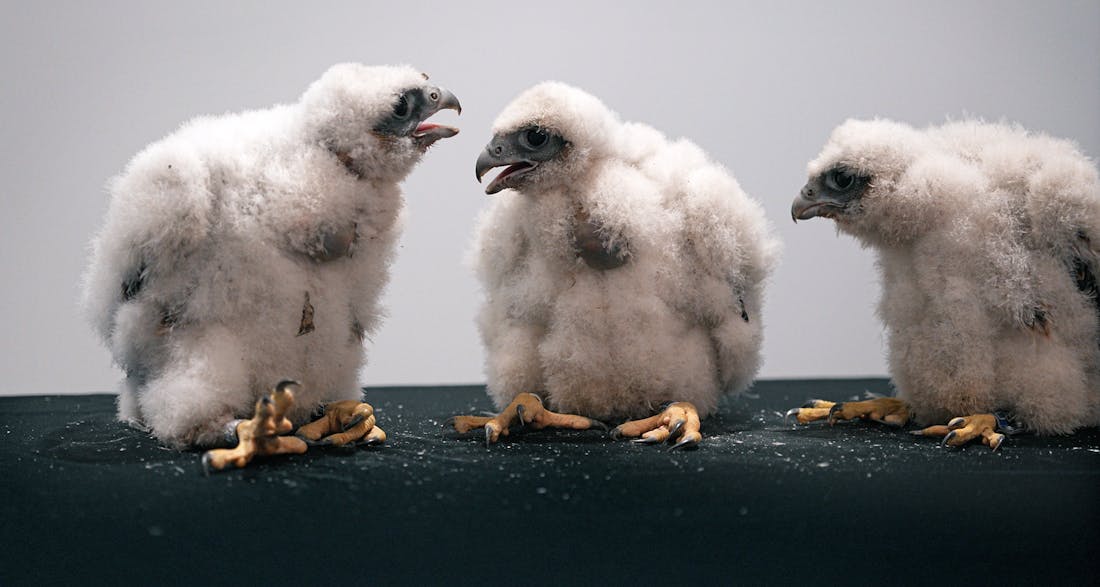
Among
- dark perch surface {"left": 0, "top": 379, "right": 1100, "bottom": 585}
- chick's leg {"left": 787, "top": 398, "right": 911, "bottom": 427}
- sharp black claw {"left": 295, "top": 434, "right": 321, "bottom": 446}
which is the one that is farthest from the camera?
chick's leg {"left": 787, "top": 398, "right": 911, "bottom": 427}

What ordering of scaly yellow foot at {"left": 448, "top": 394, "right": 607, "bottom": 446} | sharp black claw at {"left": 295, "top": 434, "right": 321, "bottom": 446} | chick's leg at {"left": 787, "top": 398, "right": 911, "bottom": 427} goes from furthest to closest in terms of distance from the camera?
chick's leg at {"left": 787, "top": 398, "right": 911, "bottom": 427} < scaly yellow foot at {"left": 448, "top": 394, "right": 607, "bottom": 446} < sharp black claw at {"left": 295, "top": 434, "right": 321, "bottom": 446}

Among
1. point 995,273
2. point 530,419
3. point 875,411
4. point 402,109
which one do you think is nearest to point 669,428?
point 530,419

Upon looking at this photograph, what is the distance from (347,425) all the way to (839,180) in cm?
141

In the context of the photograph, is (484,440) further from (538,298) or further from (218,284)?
(218,284)

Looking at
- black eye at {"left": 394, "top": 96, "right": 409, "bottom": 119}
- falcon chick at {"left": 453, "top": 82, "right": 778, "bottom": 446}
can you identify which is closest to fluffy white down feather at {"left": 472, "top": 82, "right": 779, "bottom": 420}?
falcon chick at {"left": 453, "top": 82, "right": 778, "bottom": 446}

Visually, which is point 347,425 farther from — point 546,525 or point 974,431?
point 974,431

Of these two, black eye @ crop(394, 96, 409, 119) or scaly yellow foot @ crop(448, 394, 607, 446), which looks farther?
scaly yellow foot @ crop(448, 394, 607, 446)

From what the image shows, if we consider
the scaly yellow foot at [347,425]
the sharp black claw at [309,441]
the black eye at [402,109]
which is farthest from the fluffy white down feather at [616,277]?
the sharp black claw at [309,441]

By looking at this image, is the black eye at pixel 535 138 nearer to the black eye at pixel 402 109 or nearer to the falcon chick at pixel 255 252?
the falcon chick at pixel 255 252

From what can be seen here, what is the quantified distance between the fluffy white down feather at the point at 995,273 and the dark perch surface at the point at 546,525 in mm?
349

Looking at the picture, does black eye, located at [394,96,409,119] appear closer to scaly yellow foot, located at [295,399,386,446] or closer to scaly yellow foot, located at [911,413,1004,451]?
scaly yellow foot, located at [295,399,386,446]

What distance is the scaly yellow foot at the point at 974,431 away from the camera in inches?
85.2

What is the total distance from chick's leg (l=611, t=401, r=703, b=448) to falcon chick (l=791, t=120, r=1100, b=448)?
597 mm

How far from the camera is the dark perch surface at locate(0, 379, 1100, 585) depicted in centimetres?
161
